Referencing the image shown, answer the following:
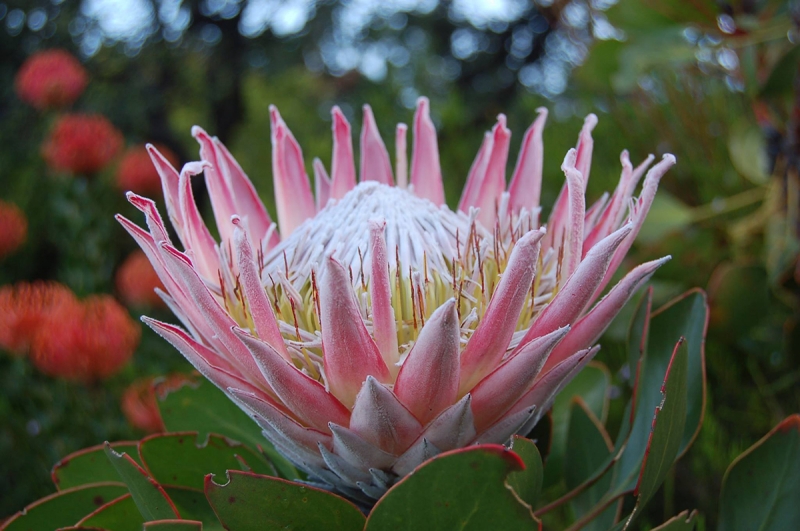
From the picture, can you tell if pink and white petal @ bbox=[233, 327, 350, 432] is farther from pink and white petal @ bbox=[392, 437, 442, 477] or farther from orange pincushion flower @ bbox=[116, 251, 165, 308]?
orange pincushion flower @ bbox=[116, 251, 165, 308]

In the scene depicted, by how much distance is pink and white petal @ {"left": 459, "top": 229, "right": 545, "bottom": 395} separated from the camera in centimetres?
→ 51

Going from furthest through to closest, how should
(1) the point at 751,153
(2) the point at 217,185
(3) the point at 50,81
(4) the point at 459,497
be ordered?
(3) the point at 50,81
(1) the point at 751,153
(2) the point at 217,185
(4) the point at 459,497

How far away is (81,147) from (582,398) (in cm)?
196

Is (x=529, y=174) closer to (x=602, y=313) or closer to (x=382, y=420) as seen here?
(x=602, y=313)

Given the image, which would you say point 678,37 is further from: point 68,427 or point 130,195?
point 68,427

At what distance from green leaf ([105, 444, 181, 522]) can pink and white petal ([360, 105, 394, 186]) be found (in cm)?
49

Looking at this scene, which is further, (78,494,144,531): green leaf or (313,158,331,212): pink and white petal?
(313,158,331,212): pink and white petal

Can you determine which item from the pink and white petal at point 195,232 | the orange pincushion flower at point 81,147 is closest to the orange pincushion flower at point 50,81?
the orange pincushion flower at point 81,147

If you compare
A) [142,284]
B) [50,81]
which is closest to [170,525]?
[142,284]

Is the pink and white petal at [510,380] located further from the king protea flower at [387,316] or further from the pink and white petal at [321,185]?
the pink and white petal at [321,185]

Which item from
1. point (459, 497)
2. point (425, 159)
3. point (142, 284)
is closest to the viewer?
point (459, 497)

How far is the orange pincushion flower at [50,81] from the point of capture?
2455 millimetres

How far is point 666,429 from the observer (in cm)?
51

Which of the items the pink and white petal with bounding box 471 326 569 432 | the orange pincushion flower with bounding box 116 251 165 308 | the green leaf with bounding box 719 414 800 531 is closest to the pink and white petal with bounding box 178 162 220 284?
the pink and white petal with bounding box 471 326 569 432
